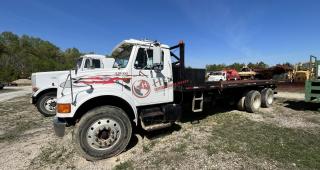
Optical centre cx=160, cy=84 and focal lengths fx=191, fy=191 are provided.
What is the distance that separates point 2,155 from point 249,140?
19.0 feet

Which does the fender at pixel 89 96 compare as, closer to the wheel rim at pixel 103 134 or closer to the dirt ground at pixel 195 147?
the wheel rim at pixel 103 134

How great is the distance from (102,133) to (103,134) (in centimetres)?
3

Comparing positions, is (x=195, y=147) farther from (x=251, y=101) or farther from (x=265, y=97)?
(x=265, y=97)

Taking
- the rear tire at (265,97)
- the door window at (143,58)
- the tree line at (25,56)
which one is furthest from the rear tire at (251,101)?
the tree line at (25,56)

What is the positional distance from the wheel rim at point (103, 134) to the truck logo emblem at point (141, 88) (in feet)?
2.85

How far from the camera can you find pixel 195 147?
4.46m

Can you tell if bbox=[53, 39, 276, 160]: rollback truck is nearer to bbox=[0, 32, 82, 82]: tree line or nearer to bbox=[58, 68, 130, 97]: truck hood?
bbox=[58, 68, 130, 97]: truck hood

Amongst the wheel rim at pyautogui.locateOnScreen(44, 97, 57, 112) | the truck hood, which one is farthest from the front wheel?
the wheel rim at pyautogui.locateOnScreen(44, 97, 57, 112)

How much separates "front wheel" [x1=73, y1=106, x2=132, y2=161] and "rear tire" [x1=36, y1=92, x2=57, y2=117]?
482 centimetres

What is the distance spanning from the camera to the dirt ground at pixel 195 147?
3742mm

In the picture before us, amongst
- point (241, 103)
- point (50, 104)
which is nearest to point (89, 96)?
point (50, 104)

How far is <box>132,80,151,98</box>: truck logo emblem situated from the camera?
14.8 ft

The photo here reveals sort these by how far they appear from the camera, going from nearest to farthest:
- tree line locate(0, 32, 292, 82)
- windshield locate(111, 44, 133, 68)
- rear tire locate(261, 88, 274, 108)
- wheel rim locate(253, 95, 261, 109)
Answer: windshield locate(111, 44, 133, 68) < wheel rim locate(253, 95, 261, 109) < rear tire locate(261, 88, 274, 108) < tree line locate(0, 32, 292, 82)

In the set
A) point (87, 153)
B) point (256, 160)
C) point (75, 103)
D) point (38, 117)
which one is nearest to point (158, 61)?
point (75, 103)
